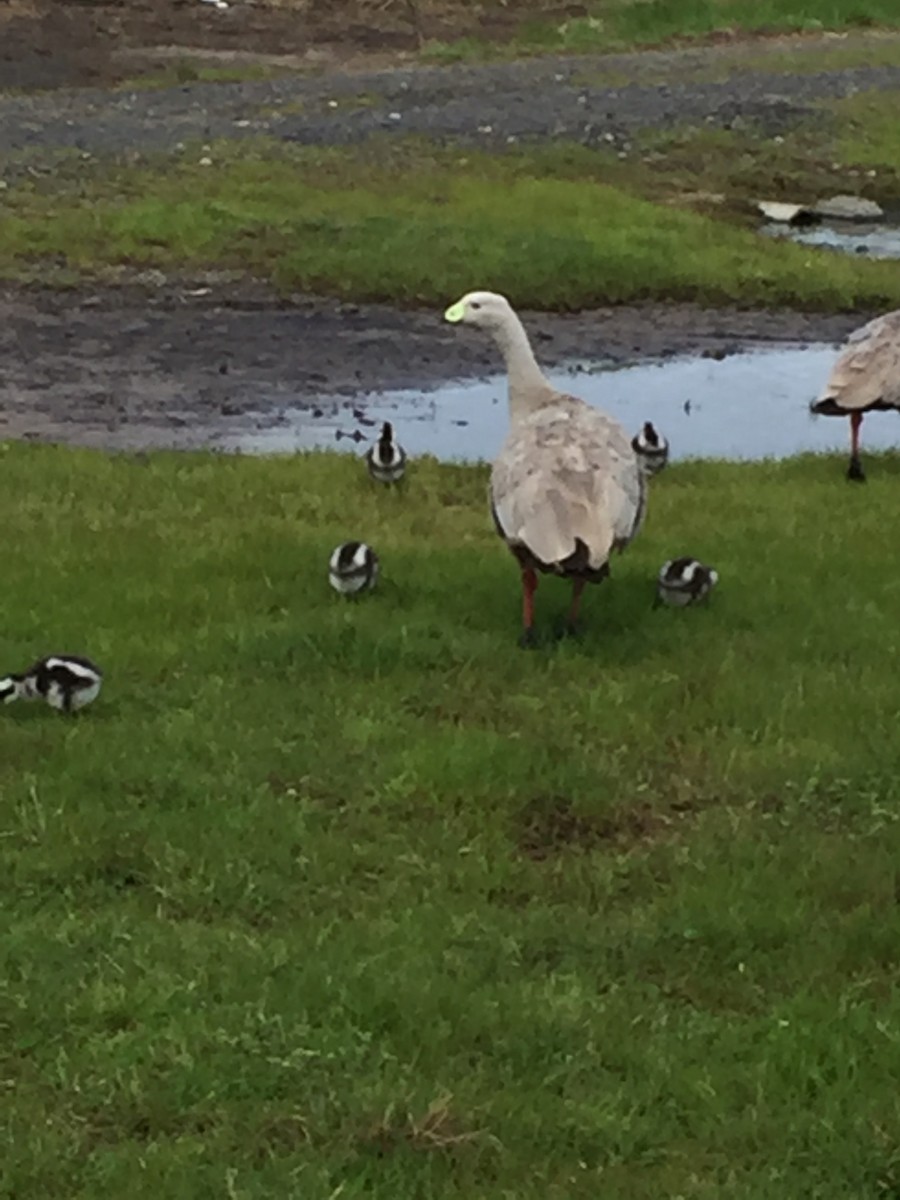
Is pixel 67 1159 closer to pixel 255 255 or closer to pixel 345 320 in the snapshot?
pixel 345 320

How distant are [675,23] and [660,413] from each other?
28580mm

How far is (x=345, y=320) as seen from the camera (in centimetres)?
1889

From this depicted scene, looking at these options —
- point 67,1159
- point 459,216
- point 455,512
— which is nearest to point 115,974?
point 67,1159

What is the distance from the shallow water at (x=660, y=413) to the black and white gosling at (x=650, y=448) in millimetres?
1402

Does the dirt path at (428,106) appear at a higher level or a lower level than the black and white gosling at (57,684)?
higher

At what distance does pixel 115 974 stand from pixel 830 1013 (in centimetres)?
229

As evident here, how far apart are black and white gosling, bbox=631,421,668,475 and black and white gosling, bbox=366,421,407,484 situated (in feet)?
5.26

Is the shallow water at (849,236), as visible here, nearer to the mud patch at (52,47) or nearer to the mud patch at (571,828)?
the mud patch at (52,47)

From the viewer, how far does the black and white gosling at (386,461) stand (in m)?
13.0

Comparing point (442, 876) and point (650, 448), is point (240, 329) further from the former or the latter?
point (442, 876)

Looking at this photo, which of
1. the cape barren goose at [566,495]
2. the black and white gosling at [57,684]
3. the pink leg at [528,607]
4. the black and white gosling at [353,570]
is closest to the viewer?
the black and white gosling at [57,684]

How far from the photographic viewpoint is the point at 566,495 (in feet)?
32.1

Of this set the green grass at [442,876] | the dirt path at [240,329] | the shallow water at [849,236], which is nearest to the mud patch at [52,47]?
the dirt path at [240,329]

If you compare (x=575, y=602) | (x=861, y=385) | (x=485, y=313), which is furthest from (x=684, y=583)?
(x=861, y=385)
